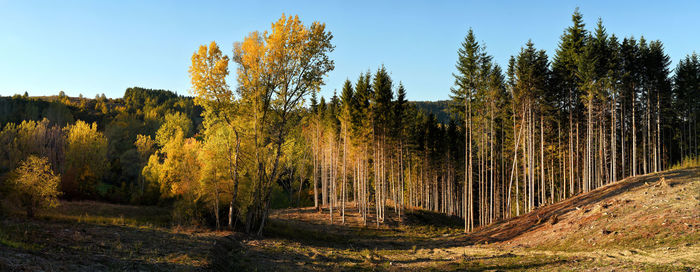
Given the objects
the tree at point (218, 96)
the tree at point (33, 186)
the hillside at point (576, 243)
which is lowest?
the hillside at point (576, 243)

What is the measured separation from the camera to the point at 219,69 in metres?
20.8

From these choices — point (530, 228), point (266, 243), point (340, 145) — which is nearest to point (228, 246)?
point (266, 243)

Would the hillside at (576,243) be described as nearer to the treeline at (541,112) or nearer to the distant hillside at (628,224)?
the distant hillside at (628,224)

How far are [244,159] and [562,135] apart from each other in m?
32.9

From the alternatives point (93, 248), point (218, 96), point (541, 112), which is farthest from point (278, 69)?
point (541, 112)

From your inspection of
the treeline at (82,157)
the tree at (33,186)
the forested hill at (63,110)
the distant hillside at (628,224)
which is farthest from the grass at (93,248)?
the forested hill at (63,110)

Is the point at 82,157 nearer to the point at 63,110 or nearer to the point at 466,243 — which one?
the point at 466,243

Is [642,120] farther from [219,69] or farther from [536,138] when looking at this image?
[219,69]

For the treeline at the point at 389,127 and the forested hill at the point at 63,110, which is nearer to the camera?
the treeline at the point at 389,127

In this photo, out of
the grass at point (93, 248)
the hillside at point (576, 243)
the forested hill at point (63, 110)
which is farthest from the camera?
the forested hill at point (63, 110)

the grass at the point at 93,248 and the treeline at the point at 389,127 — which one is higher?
the treeline at the point at 389,127

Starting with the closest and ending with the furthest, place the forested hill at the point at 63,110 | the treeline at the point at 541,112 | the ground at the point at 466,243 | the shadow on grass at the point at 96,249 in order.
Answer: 1. the shadow on grass at the point at 96,249
2. the ground at the point at 466,243
3. the treeline at the point at 541,112
4. the forested hill at the point at 63,110

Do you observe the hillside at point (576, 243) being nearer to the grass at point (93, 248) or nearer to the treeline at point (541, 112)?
the grass at point (93, 248)

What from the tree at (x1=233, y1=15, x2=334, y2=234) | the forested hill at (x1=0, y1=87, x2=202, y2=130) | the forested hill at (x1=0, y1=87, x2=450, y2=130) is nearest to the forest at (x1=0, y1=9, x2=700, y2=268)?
the tree at (x1=233, y1=15, x2=334, y2=234)
